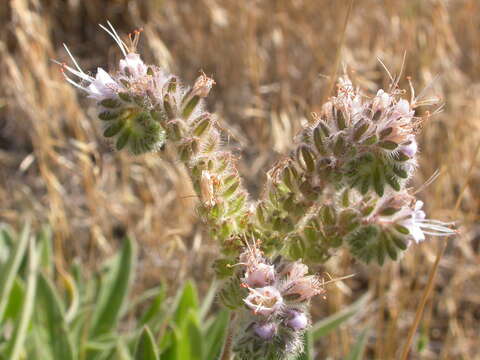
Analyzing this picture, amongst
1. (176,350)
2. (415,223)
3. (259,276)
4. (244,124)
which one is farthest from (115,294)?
(244,124)

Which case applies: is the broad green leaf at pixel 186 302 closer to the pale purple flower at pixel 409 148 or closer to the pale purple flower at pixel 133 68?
the pale purple flower at pixel 133 68

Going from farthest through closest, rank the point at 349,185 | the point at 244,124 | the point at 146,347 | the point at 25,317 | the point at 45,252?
the point at 244,124, the point at 45,252, the point at 25,317, the point at 146,347, the point at 349,185

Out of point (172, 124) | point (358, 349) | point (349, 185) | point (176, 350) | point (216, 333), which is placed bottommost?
point (358, 349)

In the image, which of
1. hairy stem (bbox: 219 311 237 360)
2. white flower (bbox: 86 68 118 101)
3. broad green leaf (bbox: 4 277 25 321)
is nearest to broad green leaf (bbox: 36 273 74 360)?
broad green leaf (bbox: 4 277 25 321)

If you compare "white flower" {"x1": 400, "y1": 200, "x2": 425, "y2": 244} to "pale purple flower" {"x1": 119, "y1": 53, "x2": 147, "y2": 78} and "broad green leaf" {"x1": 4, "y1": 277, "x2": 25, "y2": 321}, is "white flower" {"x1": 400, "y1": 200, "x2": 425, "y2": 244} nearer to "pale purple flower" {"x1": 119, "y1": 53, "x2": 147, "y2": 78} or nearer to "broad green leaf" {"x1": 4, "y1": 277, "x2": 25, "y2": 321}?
"pale purple flower" {"x1": 119, "y1": 53, "x2": 147, "y2": 78}

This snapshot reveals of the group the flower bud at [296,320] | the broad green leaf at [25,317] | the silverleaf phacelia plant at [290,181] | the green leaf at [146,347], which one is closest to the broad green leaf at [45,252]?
the broad green leaf at [25,317]

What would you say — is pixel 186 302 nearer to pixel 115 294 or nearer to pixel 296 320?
pixel 115 294
